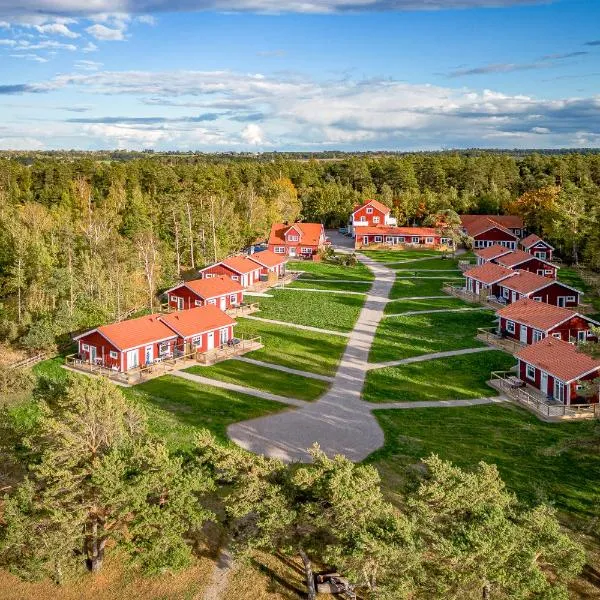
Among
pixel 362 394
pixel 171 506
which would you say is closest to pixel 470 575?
pixel 171 506

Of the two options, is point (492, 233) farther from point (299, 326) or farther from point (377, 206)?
point (299, 326)

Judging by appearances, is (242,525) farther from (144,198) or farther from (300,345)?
(144,198)

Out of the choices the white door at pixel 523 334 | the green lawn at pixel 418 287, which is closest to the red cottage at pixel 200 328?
the white door at pixel 523 334

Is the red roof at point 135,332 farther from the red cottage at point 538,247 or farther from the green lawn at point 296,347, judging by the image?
the red cottage at point 538,247

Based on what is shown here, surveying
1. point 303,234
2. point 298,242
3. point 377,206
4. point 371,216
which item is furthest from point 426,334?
point 371,216

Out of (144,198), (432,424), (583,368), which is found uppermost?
(144,198)

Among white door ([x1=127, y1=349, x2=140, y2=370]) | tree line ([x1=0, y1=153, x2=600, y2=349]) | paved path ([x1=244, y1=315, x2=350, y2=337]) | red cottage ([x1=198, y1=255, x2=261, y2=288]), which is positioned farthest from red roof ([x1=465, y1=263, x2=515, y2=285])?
white door ([x1=127, y1=349, x2=140, y2=370])
